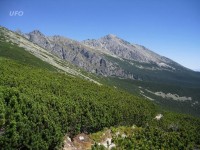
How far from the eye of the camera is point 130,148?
5494 centimetres

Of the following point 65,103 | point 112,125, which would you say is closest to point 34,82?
point 65,103

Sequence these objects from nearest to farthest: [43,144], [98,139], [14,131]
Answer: [14,131] → [43,144] → [98,139]

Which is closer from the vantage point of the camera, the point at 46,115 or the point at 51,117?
the point at 46,115

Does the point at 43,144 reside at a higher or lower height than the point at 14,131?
lower

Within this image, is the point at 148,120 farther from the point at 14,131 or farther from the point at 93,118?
the point at 14,131

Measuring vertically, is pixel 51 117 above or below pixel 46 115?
below

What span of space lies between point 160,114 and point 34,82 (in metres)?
63.4

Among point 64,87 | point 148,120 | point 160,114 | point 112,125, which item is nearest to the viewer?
point 112,125

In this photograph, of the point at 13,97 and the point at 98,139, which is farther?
the point at 98,139

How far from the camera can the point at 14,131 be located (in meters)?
43.9

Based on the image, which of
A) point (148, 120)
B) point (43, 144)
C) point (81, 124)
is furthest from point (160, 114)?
point (43, 144)

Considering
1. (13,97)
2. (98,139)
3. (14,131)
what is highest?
(13,97)

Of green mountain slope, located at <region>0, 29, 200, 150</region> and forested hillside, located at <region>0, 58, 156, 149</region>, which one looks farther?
green mountain slope, located at <region>0, 29, 200, 150</region>

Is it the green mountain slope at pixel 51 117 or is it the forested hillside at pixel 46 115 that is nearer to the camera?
the forested hillside at pixel 46 115
